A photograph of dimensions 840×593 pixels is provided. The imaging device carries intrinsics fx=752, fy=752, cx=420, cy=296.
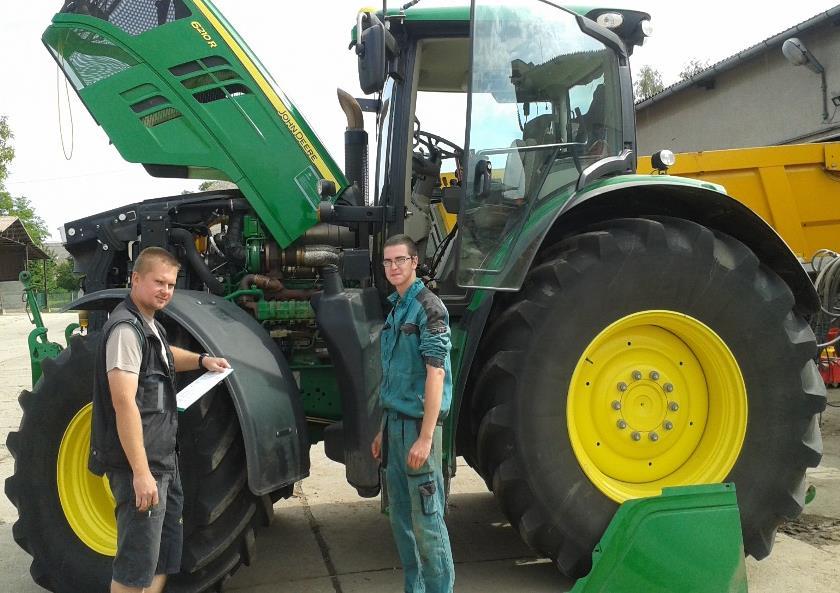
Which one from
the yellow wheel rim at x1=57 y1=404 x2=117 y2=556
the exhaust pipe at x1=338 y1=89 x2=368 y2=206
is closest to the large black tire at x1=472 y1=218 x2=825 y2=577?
the exhaust pipe at x1=338 y1=89 x2=368 y2=206

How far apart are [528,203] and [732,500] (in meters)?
1.65

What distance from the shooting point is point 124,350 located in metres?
2.55

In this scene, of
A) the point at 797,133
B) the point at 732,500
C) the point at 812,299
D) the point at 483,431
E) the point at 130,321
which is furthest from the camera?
the point at 797,133

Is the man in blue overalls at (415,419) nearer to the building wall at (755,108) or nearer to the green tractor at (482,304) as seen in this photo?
the green tractor at (482,304)

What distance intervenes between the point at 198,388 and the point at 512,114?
199 cm

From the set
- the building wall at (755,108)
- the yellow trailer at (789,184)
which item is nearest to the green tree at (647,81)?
the building wall at (755,108)

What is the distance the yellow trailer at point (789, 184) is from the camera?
7.40m

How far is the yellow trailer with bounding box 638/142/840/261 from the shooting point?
7398 millimetres

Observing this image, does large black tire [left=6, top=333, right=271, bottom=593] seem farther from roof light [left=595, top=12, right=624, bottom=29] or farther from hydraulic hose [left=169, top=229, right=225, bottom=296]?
roof light [left=595, top=12, right=624, bottom=29]

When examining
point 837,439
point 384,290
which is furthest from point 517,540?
point 837,439

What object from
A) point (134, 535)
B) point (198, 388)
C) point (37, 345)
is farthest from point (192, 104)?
point (134, 535)

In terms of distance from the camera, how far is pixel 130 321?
2.62 metres

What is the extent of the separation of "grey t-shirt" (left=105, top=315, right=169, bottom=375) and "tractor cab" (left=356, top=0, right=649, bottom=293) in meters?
1.56

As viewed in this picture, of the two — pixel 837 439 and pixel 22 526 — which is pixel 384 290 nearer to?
pixel 22 526
